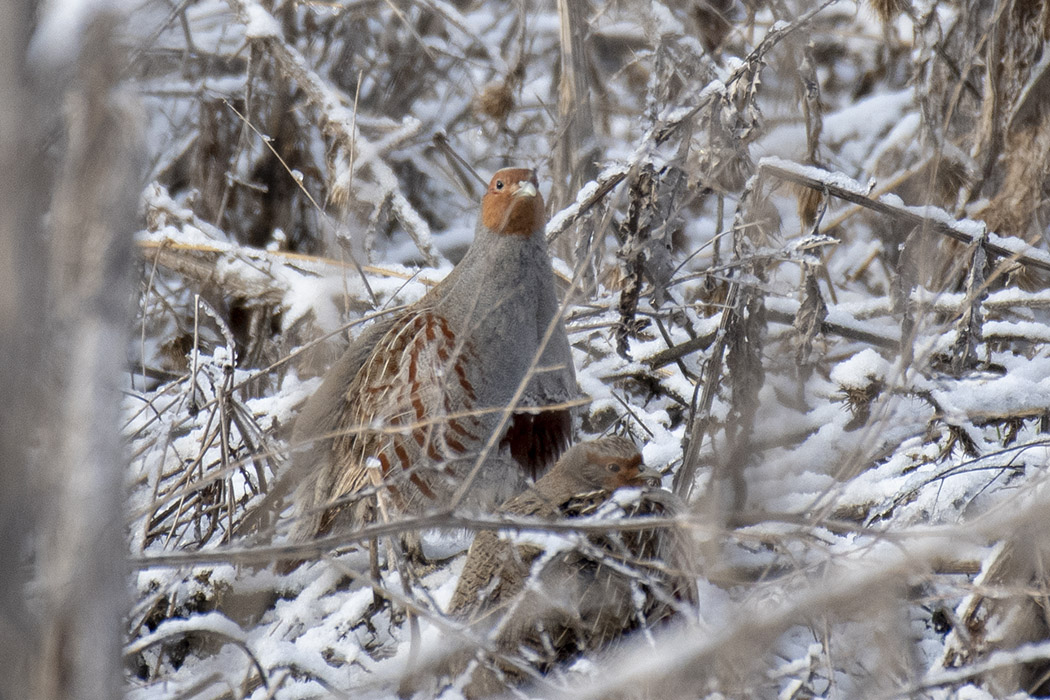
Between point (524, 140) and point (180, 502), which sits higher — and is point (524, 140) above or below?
above

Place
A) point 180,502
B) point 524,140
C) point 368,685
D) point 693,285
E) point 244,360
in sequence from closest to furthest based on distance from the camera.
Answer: point 368,685 < point 180,502 < point 244,360 < point 693,285 < point 524,140

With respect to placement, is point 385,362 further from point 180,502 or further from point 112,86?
point 112,86

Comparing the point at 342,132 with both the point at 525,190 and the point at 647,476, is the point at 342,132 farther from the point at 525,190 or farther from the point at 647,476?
the point at 647,476

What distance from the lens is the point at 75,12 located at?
1186mm

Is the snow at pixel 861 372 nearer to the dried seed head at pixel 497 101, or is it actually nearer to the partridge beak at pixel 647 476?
the partridge beak at pixel 647 476

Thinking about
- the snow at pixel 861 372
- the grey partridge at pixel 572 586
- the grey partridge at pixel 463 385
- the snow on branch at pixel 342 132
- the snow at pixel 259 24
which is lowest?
the grey partridge at pixel 572 586

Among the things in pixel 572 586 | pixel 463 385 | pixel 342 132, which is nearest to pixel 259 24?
pixel 342 132

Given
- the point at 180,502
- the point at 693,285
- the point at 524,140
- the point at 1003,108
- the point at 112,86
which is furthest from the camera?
the point at 524,140

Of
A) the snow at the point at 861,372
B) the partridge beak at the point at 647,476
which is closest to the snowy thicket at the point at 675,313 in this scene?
the snow at the point at 861,372

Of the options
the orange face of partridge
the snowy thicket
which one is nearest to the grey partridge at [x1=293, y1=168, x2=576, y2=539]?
the orange face of partridge

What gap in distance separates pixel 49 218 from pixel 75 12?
0.79ft

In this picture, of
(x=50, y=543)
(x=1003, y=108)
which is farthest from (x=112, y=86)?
(x=1003, y=108)

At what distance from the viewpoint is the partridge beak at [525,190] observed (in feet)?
10.8

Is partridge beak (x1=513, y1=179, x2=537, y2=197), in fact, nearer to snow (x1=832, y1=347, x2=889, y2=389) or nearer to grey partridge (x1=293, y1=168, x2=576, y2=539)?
grey partridge (x1=293, y1=168, x2=576, y2=539)
